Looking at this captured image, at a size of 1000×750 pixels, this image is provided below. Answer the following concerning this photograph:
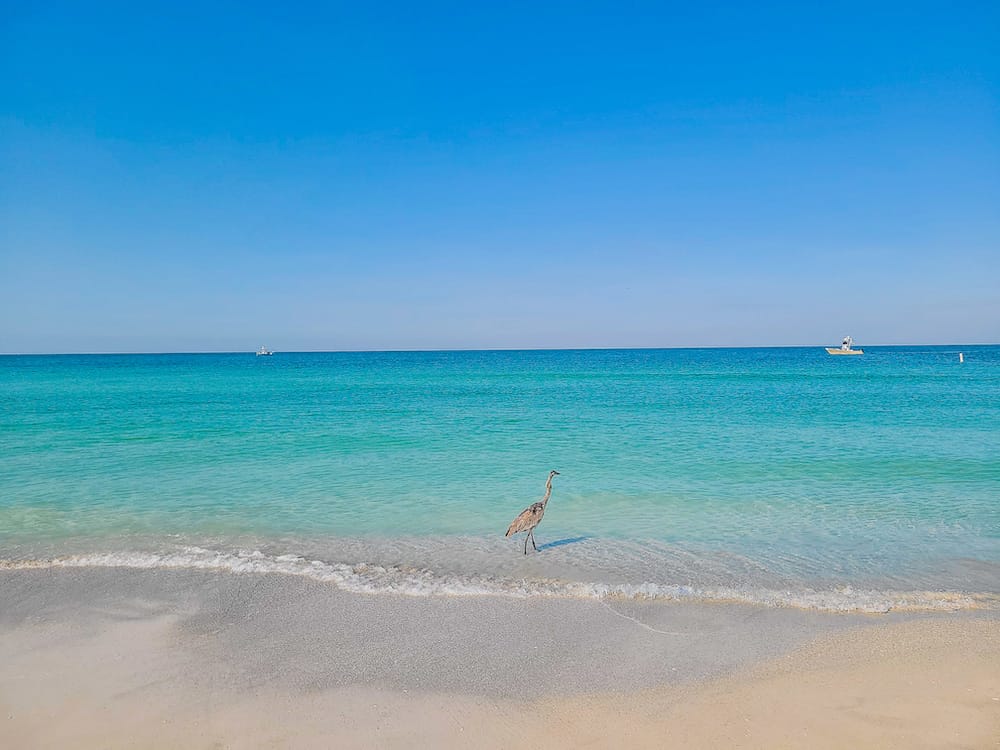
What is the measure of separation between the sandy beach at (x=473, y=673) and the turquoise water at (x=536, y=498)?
2.89 ft

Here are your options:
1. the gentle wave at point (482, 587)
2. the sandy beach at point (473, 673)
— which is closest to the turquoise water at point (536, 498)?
the gentle wave at point (482, 587)

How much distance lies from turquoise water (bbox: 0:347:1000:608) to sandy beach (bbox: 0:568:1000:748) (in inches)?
34.7

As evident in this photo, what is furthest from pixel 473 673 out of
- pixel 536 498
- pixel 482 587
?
pixel 536 498

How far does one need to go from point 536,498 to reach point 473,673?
23.3ft

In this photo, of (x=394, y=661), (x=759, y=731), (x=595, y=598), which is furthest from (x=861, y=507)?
(x=394, y=661)

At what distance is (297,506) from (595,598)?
6.91 meters

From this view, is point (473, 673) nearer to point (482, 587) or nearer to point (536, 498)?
point (482, 587)

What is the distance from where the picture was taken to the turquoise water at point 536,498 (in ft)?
28.8

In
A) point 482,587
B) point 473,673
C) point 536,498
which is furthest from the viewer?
point 536,498

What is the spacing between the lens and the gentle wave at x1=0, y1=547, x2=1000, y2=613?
7.54 meters

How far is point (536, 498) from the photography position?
12992mm

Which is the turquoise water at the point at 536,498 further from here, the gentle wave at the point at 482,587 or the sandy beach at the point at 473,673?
the sandy beach at the point at 473,673

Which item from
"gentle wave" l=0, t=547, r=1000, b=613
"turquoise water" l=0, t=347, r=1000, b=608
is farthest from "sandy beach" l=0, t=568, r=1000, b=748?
"turquoise water" l=0, t=347, r=1000, b=608

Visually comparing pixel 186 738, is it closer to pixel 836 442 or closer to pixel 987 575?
pixel 987 575
